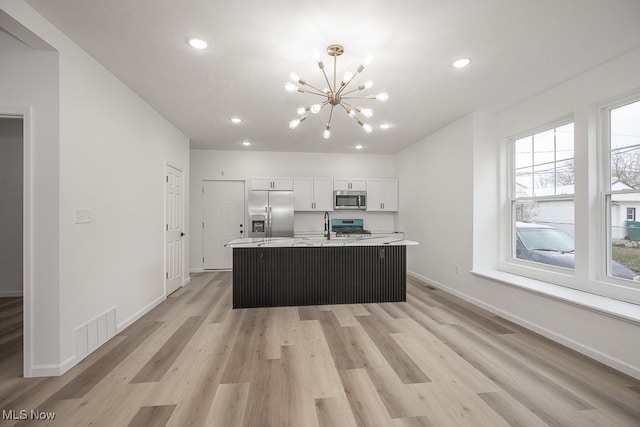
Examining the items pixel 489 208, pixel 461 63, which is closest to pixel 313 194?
pixel 489 208

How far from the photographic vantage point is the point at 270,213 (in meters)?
5.58

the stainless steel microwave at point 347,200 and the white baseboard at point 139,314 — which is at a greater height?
the stainless steel microwave at point 347,200

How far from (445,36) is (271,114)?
2408mm

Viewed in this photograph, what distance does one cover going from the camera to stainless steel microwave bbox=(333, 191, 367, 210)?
5.96 meters

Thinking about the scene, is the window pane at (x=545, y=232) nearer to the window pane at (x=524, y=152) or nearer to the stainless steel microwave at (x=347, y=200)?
the window pane at (x=524, y=152)

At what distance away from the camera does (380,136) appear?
5004mm

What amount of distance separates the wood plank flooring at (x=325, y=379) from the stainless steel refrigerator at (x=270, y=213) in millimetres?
2537

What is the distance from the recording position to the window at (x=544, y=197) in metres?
3.06

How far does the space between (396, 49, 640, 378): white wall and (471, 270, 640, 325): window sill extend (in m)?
0.06

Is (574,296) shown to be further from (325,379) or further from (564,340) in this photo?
(325,379)

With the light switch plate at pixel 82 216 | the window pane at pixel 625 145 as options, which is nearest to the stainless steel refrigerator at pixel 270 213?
the light switch plate at pixel 82 216

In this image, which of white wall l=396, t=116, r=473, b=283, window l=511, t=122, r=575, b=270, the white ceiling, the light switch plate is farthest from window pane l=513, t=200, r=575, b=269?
the light switch plate

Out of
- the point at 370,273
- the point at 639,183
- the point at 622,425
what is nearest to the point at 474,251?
the point at 370,273

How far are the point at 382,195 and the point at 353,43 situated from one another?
166 inches
